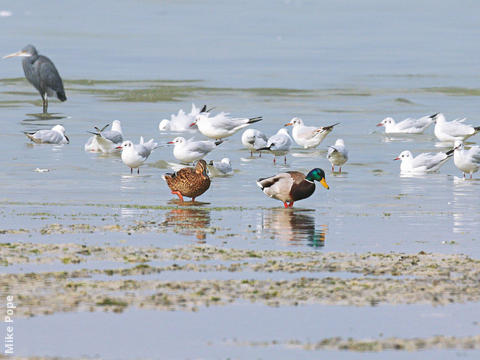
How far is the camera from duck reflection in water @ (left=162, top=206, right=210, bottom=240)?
41.3 ft

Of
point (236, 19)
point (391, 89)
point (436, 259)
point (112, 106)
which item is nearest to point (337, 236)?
point (436, 259)

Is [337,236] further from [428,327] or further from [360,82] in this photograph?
[360,82]

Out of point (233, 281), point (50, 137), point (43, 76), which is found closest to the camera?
point (233, 281)

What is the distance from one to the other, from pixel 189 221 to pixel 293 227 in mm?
1254

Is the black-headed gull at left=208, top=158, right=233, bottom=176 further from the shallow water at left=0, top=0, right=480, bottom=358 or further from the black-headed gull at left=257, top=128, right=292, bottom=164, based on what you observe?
the black-headed gull at left=257, top=128, right=292, bottom=164

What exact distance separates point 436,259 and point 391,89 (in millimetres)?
27543

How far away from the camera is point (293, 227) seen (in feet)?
43.8

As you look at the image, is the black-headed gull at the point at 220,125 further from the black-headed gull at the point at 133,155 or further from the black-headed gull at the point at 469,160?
the black-headed gull at the point at 469,160

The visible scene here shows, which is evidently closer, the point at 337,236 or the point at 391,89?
the point at 337,236

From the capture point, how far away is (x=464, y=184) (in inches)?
733

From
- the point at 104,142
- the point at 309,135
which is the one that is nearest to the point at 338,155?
the point at 309,135

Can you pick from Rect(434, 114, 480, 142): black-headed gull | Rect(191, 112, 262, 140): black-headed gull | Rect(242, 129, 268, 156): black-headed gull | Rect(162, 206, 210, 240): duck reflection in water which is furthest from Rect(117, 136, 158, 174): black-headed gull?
Rect(434, 114, 480, 142): black-headed gull

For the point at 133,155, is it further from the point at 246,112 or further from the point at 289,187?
the point at 246,112

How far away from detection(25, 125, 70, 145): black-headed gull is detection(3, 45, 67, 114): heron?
7458 mm
